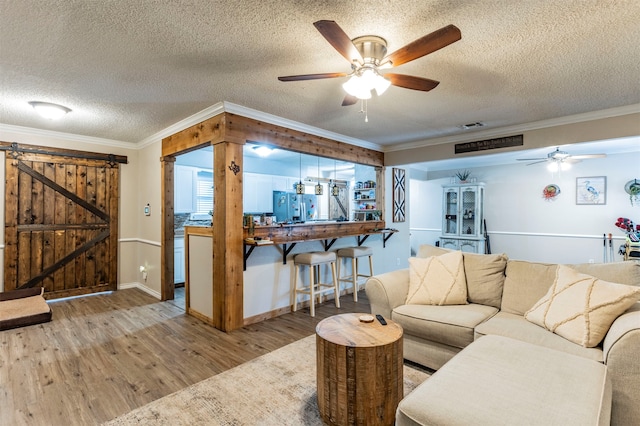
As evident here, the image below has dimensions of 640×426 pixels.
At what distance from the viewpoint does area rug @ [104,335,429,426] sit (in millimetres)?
1947

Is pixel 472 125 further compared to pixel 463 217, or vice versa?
pixel 463 217

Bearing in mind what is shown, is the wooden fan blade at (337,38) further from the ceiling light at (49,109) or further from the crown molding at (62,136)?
the crown molding at (62,136)

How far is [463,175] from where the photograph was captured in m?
7.57

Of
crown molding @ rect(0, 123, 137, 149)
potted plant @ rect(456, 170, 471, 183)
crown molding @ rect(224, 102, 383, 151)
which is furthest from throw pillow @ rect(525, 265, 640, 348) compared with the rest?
crown molding @ rect(0, 123, 137, 149)

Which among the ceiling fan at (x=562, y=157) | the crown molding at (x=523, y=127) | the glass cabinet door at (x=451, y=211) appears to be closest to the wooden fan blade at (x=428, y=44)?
the crown molding at (x=523, y=127)

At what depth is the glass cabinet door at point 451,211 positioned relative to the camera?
7.38 m

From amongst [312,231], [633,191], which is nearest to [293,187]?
[312,231]

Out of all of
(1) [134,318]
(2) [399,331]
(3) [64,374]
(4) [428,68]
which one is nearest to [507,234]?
(4) [428,68]

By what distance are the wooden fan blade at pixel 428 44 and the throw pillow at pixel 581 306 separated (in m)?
1.82

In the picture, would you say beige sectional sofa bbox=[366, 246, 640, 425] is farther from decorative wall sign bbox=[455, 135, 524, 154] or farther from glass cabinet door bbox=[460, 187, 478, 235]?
glass cabinet door bbox=[460, 187, 478, 235]

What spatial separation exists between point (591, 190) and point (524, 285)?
5014 mm

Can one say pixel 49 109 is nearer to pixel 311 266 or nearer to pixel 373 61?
pixel 311 266

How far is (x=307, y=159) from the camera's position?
7027 millimetres

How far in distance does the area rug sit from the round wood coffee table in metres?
0.26
